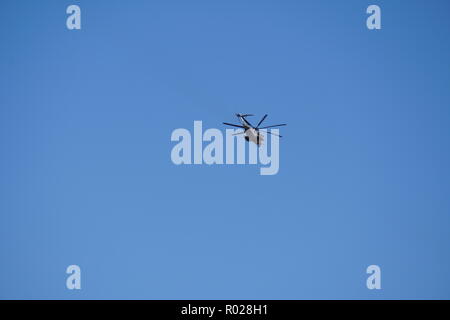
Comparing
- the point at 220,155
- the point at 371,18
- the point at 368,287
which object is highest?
the point at 371,18

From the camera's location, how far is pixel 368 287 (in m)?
28.7
